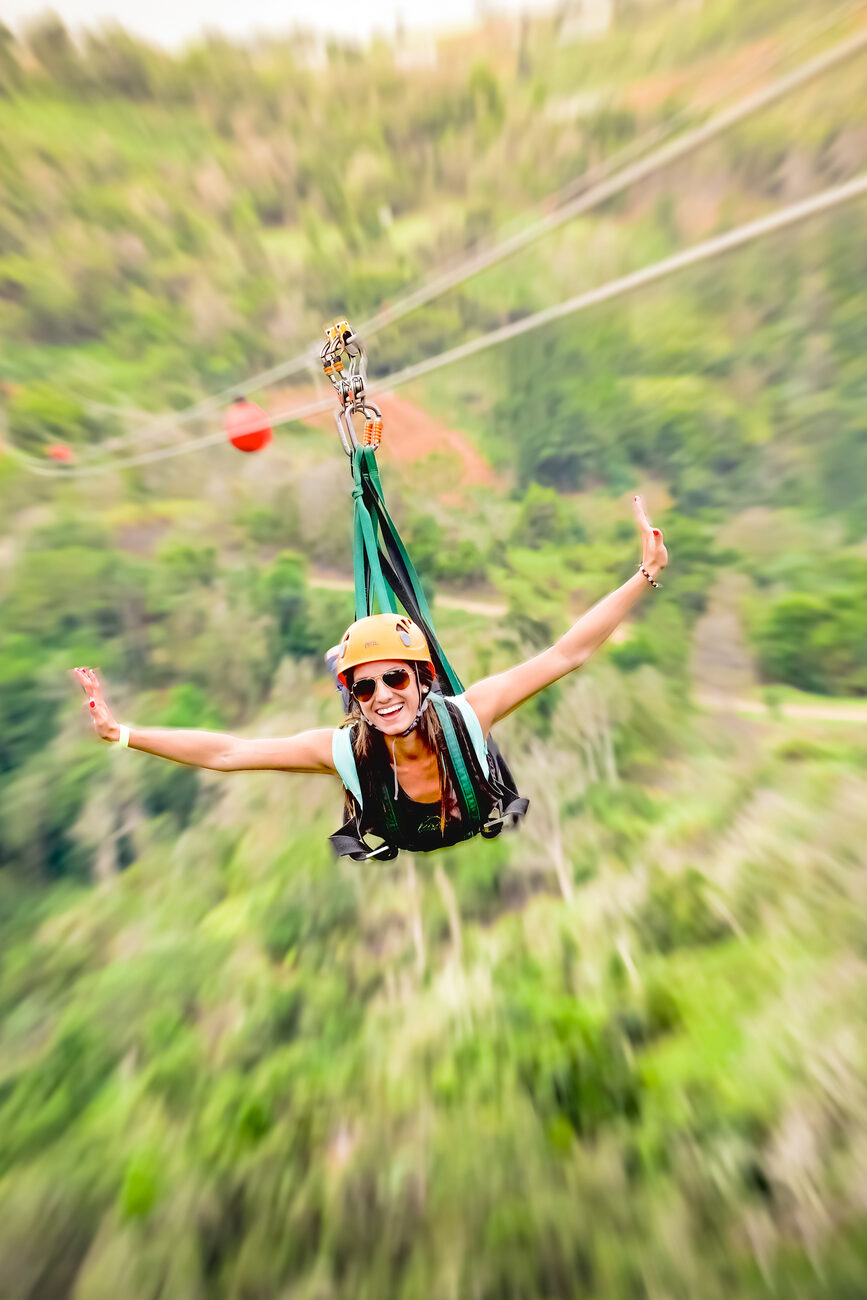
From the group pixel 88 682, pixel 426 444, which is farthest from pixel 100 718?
pixel 426 444

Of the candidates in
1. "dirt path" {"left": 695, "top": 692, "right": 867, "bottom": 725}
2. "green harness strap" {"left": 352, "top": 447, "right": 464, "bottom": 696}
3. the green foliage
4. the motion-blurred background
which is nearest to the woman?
"green harness strap" {"left": 352, "top": 447, "right": 464, "bottom": 696}

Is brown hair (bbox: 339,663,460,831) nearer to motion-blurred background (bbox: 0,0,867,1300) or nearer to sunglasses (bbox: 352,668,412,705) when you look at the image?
sunglasses (bbox: 352,668,412,705)

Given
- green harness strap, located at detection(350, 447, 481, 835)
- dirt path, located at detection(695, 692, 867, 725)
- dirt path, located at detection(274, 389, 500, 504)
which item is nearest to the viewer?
green harness strap, located at detection(350, 447, 481, 835)

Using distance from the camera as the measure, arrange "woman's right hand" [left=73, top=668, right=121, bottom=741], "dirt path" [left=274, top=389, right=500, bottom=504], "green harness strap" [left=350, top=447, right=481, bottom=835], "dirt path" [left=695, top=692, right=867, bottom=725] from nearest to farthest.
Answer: "woman's right hand" [left=73, top=668, right=121, bottom=741] → "green harness strap" [left=350, top=447, right=481, bottom=835] → "dirt path" [left=695, top=692, right=867, bottom=725] → "dirt path" [left=274, top=389, right=500, bottom=504]

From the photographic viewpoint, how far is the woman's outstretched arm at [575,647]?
1.35m

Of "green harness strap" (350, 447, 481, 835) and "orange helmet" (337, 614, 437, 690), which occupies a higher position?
"green harness strap" (350, 447, 481, 835)

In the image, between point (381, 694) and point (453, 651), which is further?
point (453, 651)

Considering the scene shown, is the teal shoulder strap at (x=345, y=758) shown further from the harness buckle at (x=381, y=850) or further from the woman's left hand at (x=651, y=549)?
the woman's left hand at (x=651, y=549)

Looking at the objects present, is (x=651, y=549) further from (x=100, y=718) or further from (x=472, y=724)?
(x=100, y=718)

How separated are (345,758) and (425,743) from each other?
18cm

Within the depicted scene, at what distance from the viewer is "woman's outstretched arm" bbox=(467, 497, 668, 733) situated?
53.2 inches

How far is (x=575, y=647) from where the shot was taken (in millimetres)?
1437

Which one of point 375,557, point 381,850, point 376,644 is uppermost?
point 375,557

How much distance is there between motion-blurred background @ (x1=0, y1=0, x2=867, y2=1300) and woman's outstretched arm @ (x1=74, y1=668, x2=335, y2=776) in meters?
2.04
